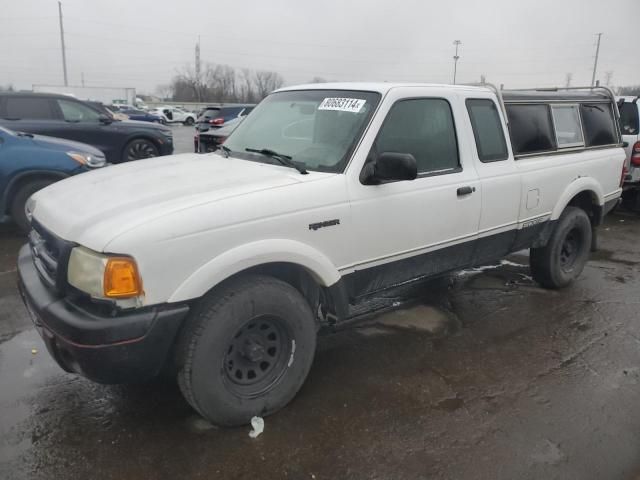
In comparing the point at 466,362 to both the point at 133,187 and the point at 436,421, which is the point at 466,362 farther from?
the point at 133,187

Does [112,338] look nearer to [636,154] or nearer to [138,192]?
[138,192]

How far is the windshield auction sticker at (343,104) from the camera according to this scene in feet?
11.4

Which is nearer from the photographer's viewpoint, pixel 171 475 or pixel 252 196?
pixel 171 475

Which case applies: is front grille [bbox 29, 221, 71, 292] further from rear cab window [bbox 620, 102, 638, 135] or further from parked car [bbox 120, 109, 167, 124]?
parked car [bbox 120, 109, 167, 124]

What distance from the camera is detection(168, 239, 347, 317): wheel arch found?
258 cm

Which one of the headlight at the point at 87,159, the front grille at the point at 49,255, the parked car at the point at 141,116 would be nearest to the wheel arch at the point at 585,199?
the front grille at the point at 49,255

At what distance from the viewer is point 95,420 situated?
3031mm

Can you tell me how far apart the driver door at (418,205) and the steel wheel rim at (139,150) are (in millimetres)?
8018

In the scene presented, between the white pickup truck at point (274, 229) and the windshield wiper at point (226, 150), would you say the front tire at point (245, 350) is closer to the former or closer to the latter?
the white pickup truck at point (274, 229)

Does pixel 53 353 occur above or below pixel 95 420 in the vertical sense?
above

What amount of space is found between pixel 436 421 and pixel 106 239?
2083mm

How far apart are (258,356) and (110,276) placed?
94 centimetres

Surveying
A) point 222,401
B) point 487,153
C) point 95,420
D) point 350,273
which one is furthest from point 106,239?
point 487,153

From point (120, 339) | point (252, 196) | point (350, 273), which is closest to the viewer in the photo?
point (120, 339)
